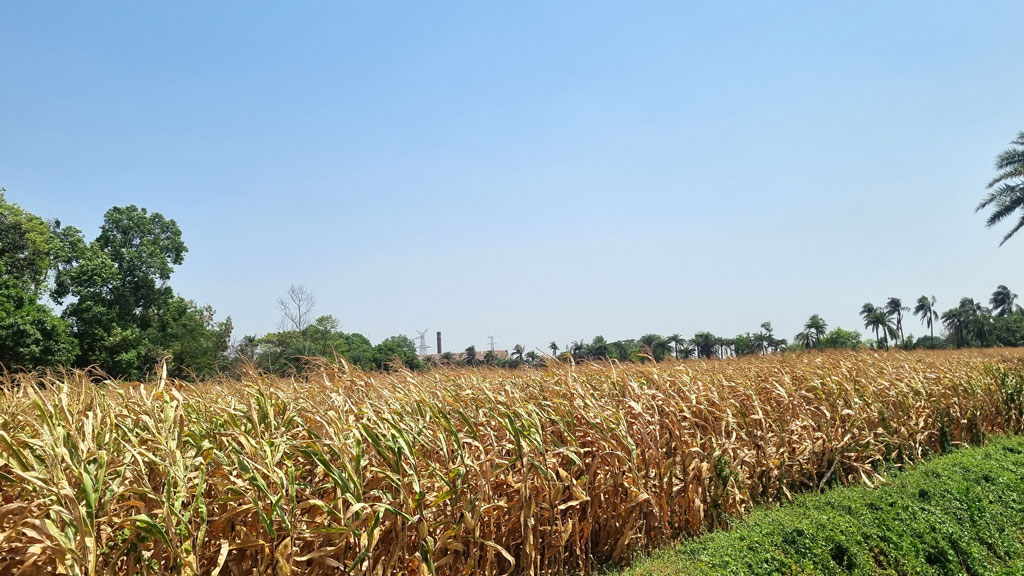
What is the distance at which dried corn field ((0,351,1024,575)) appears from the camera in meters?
2.45

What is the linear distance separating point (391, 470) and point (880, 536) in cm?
396

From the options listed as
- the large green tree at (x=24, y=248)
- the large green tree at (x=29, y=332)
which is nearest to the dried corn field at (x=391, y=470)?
the large green tree at (x=29, y=332)

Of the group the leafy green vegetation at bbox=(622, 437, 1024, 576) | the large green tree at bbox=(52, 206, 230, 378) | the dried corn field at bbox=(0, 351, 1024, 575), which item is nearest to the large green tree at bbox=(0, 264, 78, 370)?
the large green tree at bbox=(52, 206, 230, 378)

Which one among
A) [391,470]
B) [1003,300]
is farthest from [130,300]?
[1003,300]

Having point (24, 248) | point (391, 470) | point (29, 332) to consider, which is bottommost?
point (391, 470)

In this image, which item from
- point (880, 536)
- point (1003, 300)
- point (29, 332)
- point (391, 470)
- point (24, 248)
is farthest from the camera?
point (1003, 300)

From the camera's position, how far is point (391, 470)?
3.13 metres

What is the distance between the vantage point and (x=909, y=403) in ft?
24.9

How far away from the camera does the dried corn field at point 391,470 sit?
2.45 metres

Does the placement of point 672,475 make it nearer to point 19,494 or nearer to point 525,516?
point 525,516

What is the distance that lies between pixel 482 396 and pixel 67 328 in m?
29.7

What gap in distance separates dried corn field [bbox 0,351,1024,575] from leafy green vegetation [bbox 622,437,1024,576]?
322mm

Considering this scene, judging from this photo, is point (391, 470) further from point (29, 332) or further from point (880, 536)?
point (29, 332)

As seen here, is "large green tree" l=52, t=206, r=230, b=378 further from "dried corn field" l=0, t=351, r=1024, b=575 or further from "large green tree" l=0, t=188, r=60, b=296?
"dried corn field" l=0, t=351, r=1024, b=575
